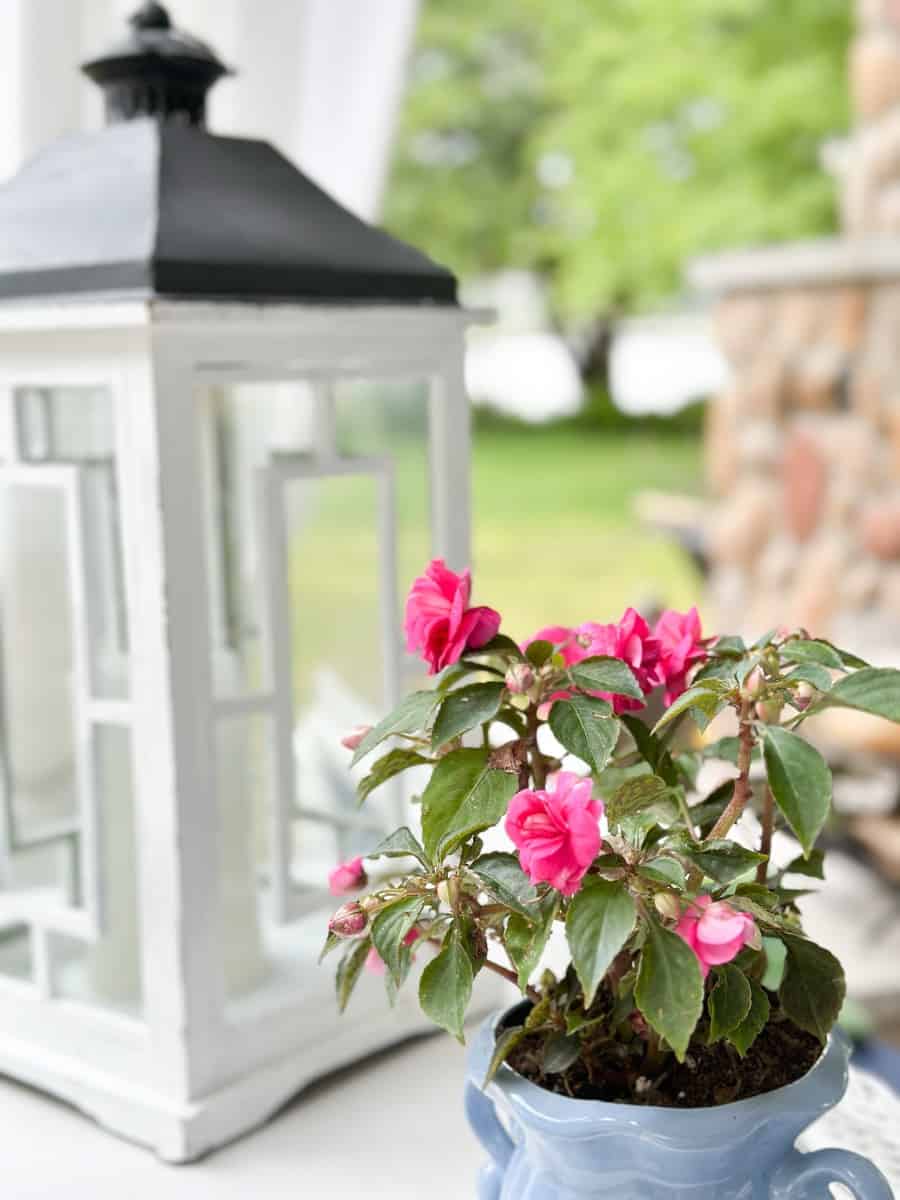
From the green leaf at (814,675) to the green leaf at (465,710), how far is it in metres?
0.12

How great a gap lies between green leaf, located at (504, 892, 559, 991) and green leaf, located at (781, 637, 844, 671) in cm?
13

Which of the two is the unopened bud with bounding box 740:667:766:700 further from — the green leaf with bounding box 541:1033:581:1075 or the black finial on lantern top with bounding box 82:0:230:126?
the black finial on lantern top with bounding box 82:0:230:126

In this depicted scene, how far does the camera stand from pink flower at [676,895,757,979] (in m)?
0.47

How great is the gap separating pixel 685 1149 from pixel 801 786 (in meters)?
0.16

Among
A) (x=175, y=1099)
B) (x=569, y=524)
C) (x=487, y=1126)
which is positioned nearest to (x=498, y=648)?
(x=487, y=1126)

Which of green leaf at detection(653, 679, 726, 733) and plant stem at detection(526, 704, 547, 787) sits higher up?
green leaf at detection(653, 679, 726, 733)

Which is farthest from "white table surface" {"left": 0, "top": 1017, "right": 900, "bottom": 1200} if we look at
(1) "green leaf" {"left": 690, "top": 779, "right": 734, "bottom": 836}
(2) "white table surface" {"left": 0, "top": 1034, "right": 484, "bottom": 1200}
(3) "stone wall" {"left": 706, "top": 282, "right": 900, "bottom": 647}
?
(3) "stone wall" {"left": 706, "top": 282, "right": 900, "bottom": 647}

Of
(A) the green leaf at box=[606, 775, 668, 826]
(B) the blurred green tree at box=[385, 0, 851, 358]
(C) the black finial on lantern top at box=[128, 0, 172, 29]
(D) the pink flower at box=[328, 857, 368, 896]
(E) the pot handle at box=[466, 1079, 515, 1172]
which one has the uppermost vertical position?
(B) the blurred green tree at box=[385, 0, 851, 358]

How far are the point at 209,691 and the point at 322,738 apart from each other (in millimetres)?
379

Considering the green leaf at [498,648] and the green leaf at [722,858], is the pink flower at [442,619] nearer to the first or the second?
the green leaf at [498,648]

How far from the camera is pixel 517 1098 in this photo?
542 millimetres

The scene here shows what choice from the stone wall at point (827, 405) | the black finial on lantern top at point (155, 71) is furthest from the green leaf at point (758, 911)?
the stone wall at point (827, 405)

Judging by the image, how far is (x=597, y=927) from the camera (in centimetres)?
48

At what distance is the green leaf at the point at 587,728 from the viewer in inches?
20.5
